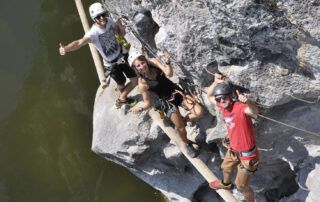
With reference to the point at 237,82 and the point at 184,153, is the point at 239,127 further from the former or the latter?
the point at 184,153

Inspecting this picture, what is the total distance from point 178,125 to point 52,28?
22.0ft

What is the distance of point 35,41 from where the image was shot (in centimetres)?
1355

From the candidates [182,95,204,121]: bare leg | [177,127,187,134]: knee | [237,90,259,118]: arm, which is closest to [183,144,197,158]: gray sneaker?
[177,127,187,134]: knee

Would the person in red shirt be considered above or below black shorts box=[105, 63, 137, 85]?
below

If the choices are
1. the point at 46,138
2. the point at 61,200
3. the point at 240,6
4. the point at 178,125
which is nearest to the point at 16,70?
the point at 46,138

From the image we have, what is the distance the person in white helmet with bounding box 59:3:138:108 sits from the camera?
25.5 feet

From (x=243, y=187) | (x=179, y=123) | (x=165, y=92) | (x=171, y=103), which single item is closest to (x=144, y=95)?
(x=165, y=92)

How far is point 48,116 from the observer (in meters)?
12.7

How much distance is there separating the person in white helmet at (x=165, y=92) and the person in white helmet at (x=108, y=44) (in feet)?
2.57

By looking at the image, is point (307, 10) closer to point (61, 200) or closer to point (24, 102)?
point (61, 200)

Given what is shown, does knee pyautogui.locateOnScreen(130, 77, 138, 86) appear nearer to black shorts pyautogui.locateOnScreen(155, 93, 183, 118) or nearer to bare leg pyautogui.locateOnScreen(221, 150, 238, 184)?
black shorts pyautogui.locateOnScreen(155, 93, 183, 118)

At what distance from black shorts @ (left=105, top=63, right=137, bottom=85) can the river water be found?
378 cm

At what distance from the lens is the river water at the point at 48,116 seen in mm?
12031

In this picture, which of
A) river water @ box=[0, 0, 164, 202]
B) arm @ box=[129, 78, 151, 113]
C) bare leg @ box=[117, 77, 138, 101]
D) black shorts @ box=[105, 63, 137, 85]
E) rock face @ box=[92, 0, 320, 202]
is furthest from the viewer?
river water @ box=[0, 0, 164, 202]
